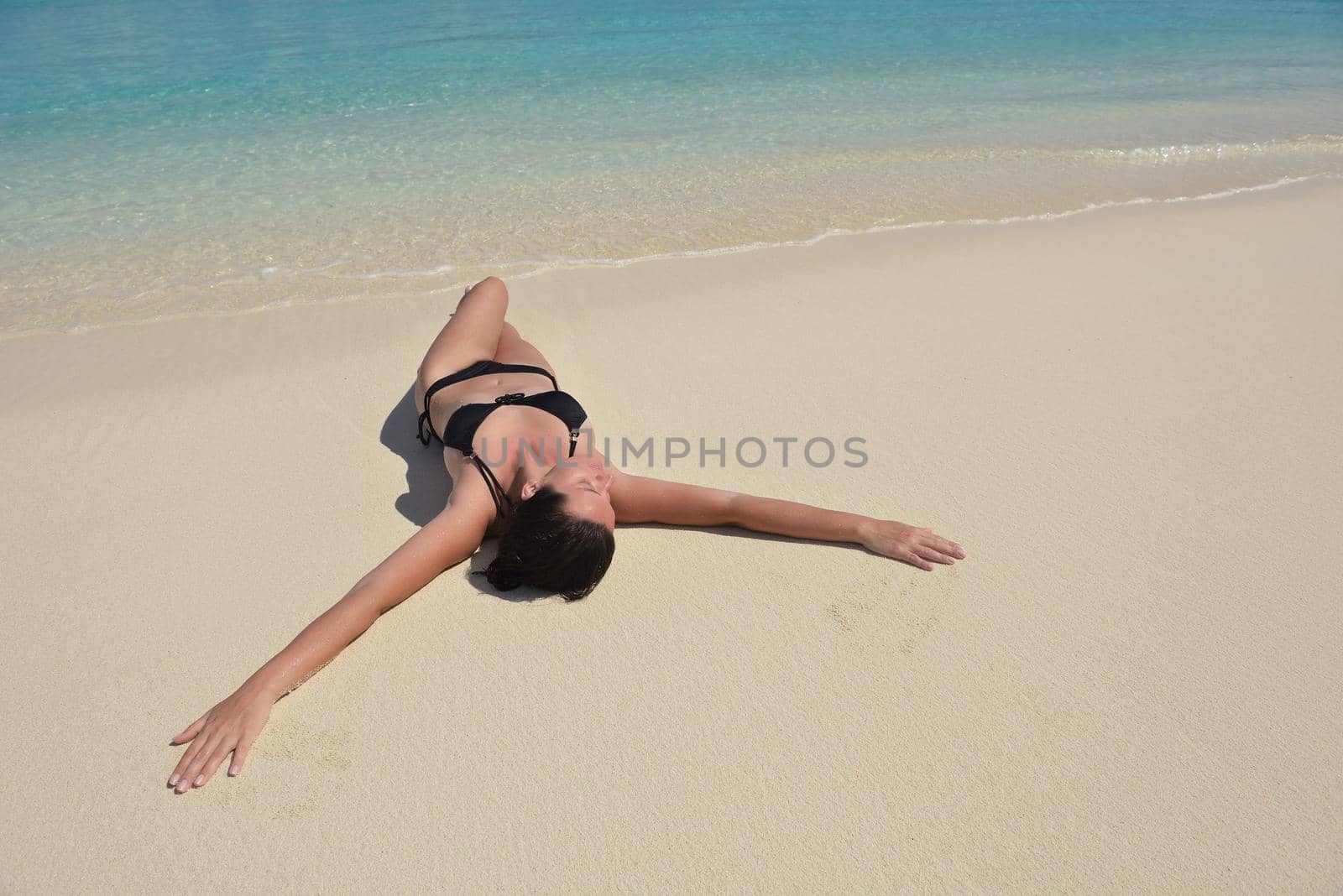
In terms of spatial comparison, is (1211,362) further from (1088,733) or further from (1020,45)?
(1020,45)

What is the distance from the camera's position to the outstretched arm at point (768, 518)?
302cm

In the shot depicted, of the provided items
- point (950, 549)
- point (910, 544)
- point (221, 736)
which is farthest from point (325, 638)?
point (950, 549)

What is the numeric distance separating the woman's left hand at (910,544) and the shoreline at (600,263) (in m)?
3.13

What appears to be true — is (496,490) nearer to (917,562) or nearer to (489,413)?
(489,413)

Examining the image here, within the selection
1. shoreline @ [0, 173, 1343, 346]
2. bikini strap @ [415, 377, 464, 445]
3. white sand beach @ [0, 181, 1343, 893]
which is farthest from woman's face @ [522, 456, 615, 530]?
shoreline @ [0, 173, 1343, 346]

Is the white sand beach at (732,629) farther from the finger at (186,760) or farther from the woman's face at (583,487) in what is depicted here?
the woman's face at (583,487)

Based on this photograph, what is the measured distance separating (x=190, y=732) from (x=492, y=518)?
1108 millimetres

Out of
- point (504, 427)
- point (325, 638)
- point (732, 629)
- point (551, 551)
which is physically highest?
point (504, 427)

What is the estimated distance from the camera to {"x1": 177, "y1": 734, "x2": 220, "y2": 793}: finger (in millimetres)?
2232

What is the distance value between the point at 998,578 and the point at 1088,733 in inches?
25.7

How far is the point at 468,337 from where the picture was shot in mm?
3904

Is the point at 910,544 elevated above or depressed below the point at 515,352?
below

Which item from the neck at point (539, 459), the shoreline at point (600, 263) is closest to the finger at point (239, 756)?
the neck at point (539, 459)

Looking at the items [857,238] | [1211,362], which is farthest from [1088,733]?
[857,238]
